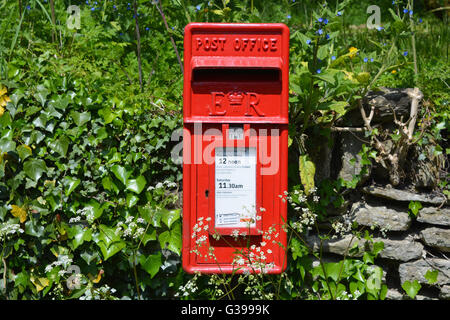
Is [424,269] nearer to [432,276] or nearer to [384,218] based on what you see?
[432,276]

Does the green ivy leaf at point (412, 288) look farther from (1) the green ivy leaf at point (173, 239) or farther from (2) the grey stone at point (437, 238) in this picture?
(1) the green ivy leaf at point (173, 239)

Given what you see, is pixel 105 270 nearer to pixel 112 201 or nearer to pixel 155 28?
pixel 112 201

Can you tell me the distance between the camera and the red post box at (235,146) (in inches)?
95.8

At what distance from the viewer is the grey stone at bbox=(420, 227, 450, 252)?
2.99 meters

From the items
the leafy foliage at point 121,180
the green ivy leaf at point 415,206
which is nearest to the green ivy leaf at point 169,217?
the leafy foliage at point 121,180

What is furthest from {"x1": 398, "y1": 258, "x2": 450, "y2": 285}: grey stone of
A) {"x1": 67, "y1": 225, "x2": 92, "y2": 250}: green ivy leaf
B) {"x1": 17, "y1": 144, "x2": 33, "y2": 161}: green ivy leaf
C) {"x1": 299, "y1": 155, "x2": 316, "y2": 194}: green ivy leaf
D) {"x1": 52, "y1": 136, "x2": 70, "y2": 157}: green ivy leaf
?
{"x1": 17, "y1": 144, "x2": 33, "y2": 161}: green ivy leaf

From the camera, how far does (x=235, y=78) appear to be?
247cm

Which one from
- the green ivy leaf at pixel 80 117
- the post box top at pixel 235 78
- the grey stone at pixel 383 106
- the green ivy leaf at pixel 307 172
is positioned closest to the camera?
the post box top at pixel 235 78

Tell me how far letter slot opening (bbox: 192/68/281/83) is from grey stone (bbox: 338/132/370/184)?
2.70 feet

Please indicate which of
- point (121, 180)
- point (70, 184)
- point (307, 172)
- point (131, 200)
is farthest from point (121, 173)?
point (307, 172)

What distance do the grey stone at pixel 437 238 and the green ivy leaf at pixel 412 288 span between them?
27 centimetres

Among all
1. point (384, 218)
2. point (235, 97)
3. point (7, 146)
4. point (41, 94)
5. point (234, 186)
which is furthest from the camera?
point (384, 218)

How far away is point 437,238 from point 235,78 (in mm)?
1685

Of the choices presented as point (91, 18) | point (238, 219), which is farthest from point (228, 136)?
point (91, 18)
